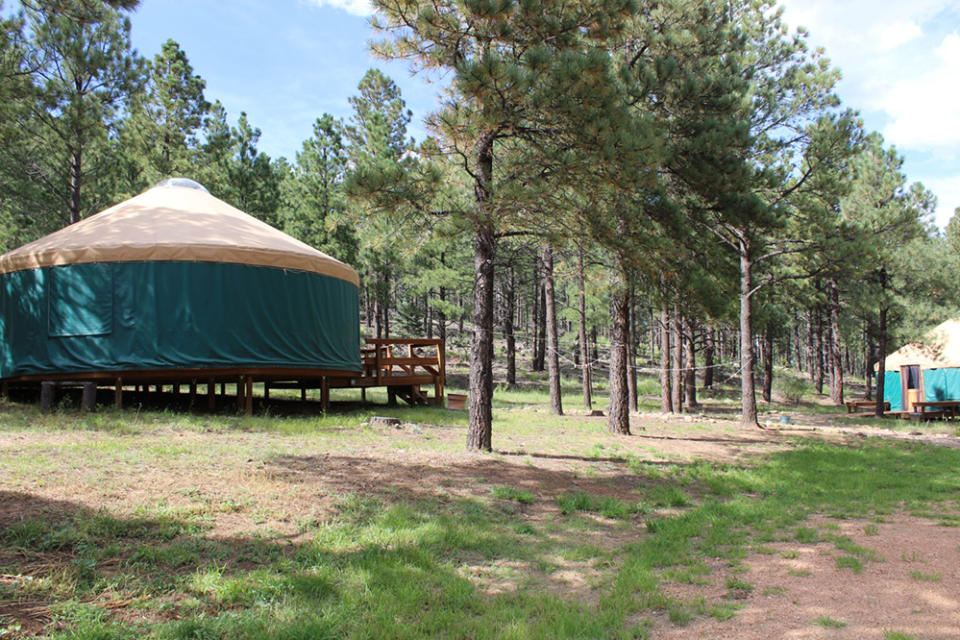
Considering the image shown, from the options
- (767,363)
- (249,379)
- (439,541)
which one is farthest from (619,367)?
(767,363)

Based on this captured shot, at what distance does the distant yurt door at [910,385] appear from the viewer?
1753cm

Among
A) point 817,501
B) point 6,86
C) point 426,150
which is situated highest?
point 6,86

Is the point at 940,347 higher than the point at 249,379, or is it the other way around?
the point at 940,347

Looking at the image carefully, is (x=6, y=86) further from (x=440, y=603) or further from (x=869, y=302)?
(x=869, y=302)

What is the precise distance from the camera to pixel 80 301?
8.66 meters

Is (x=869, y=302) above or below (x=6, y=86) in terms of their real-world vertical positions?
below

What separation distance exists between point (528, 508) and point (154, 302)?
626 centimetres

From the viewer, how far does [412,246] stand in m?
7.42

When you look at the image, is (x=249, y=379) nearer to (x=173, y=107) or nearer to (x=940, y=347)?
(x=173, y=107)

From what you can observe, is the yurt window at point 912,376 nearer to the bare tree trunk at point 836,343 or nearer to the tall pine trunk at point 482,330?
the bare tree trunk at point 836,343

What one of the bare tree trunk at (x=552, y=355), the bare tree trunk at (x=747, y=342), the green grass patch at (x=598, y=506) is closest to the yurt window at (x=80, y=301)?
the green grass patch at (x=598, y=506)

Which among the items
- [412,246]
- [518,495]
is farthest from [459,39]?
[518,495]

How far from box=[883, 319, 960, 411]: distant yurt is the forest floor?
11.9m

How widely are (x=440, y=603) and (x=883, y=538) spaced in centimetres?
322
